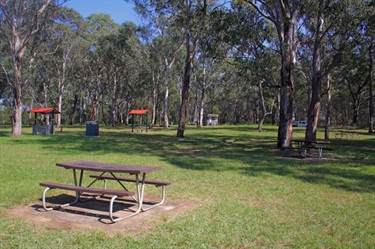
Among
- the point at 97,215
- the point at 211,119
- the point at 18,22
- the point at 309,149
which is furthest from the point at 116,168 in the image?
the point at 211,119

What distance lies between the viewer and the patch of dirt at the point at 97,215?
17.1 feet

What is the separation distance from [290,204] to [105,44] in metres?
45.8

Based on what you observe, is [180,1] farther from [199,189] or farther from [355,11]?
[199,189]

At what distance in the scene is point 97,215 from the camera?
5.90 meters

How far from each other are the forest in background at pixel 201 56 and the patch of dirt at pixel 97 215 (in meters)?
13.2

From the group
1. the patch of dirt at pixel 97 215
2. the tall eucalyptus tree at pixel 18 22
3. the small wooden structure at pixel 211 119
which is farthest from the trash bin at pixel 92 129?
the small wooden structure at pixel 211 119

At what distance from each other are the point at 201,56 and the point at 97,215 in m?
35.2

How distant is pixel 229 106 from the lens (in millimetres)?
91125

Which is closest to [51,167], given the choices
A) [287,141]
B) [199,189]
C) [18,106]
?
[199,189]

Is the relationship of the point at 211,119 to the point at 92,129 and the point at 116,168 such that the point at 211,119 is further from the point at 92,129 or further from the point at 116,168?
the point at 116,168

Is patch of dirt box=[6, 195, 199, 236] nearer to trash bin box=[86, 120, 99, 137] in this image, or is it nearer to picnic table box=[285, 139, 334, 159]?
picnic table box=[285, 139, 334, 159]

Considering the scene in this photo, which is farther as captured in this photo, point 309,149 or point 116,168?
point 309,149

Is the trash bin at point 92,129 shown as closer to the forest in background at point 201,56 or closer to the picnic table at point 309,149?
the forest in background at point 201,56

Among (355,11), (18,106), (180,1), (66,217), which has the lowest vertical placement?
(66,217)
